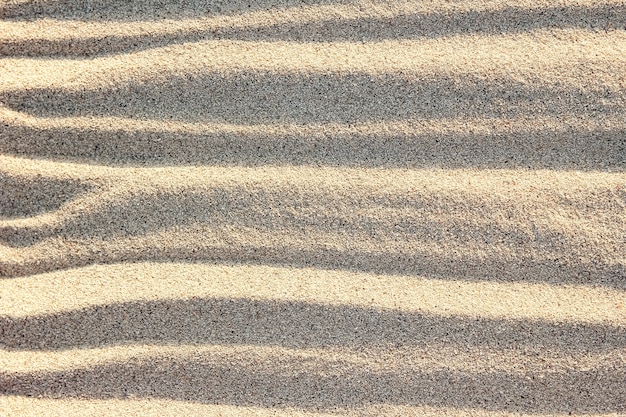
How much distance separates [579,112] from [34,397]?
145 centimetres

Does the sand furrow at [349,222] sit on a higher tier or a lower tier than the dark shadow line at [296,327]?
higher

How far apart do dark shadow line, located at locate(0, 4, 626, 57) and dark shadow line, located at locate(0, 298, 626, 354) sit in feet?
2.11

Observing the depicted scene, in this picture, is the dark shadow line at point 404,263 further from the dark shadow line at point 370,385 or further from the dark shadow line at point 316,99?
the dark shadow line at point 316,99

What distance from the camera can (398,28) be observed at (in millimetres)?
1344

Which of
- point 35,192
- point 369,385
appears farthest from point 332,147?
point 35,192

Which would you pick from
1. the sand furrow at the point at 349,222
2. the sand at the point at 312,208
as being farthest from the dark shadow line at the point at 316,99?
the sand furrow at the point at 349,222

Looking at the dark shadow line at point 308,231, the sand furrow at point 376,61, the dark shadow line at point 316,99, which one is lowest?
the dark shadow line at point 308,231

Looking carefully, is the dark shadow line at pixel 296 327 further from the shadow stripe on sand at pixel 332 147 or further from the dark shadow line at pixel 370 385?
the shadow stripe on sand at pixel 332 147

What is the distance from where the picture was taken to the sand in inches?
49.6

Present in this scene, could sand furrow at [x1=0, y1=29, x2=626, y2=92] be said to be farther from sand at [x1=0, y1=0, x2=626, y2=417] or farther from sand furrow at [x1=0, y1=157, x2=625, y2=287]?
sand furrow at [x1=0, y1=157, x2=625, y2=287]

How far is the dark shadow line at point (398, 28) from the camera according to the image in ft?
4.40

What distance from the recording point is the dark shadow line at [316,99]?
132 centimetres

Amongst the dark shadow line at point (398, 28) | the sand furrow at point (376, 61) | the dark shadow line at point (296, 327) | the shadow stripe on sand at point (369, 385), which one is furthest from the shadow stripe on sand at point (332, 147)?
the shadow stripe on sand at point (369, 385)

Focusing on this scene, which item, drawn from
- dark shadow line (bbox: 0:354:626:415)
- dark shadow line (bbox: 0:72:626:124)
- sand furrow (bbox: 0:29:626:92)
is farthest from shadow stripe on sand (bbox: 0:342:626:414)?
sand furrow (bbox: 0:29:626:92)
